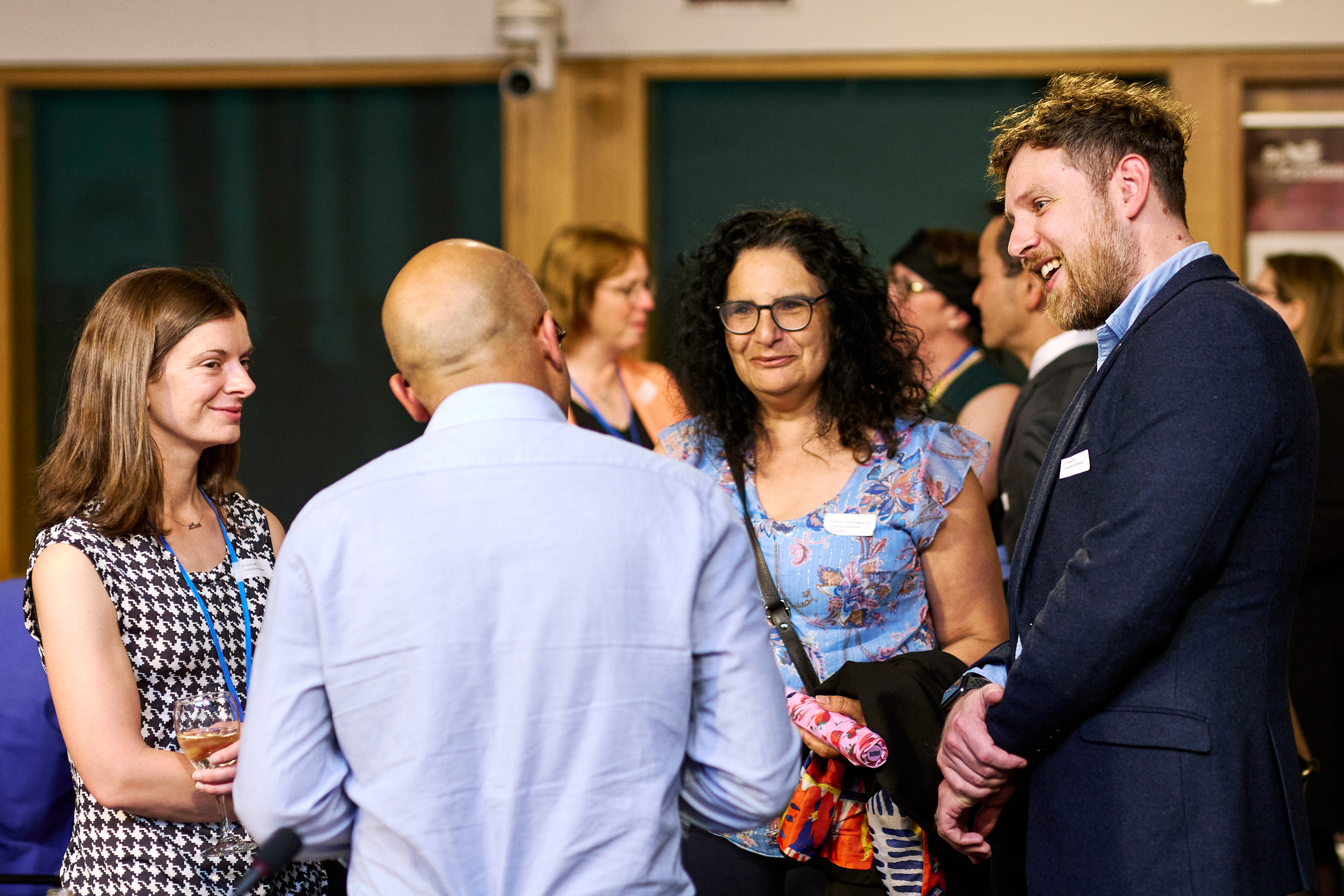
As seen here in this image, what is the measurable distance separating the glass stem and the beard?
146 centimetres

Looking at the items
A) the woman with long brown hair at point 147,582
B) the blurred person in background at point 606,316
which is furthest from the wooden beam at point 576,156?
the woman with long brown hair at point 147,582

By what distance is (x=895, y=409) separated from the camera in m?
2.20

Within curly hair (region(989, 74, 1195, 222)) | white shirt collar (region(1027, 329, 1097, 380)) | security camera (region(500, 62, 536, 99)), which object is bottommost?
white shirt collar (region(1027, 329, 1097, 380))

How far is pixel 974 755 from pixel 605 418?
2107 millimetres

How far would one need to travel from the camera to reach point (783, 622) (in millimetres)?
2002

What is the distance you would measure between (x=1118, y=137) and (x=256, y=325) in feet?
11.0

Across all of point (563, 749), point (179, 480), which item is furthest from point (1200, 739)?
point (179, 480)

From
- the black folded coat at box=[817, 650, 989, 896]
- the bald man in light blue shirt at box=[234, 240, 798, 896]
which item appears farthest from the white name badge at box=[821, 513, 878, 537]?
the bald man in light blue shirt at box=[234, 240, 798, 896]

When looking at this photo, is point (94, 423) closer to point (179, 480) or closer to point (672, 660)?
point (179, 480)

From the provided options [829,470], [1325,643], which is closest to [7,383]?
[829,470]

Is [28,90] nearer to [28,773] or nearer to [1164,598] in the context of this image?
→ [28,773]

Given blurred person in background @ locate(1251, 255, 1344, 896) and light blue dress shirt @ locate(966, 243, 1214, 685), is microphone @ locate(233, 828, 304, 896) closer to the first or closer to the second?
light blue dress shirt @ locate(966, 243, 1214, 685)

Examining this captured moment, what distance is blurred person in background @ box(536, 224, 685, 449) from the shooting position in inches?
145

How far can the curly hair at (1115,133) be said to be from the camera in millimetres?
1702
